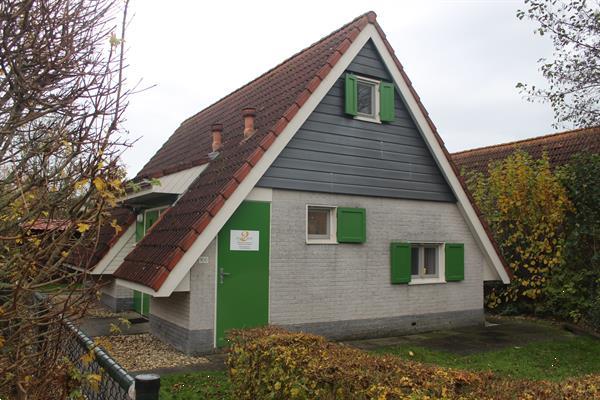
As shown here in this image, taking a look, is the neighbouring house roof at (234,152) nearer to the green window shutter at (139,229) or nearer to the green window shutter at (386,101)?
the green window shutter at (386,101)

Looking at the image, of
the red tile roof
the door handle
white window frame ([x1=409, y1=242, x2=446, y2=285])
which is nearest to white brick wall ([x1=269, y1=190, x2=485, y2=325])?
white window frame ([x1=409, y1=242, x2=446, y2=285])

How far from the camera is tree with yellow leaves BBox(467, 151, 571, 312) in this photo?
1405 centimetres

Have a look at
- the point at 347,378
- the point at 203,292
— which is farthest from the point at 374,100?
the point at 347,378

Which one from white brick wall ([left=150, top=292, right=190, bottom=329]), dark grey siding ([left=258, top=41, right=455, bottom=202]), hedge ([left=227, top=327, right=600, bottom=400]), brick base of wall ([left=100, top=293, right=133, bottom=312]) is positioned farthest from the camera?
brick base of wall ([left=100, top=293, right=133, bottom=312])

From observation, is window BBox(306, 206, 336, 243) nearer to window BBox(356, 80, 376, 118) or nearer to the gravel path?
window BBox(356, 80, 376, 118)

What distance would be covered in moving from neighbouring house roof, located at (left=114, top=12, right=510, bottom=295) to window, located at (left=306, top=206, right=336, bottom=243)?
6.37 ft

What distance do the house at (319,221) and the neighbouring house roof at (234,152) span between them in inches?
1.4

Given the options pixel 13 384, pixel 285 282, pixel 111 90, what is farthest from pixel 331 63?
pixel 13 384

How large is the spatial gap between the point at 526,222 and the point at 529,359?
18.7 feet

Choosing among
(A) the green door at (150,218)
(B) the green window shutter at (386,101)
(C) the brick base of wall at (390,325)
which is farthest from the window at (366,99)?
(A) the green door at (150,218)

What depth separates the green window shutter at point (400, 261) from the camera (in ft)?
39.3

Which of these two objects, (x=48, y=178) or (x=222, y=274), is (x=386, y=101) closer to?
(x=222, y=274)

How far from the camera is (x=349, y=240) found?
37.2 feet

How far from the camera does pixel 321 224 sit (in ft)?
37.5
